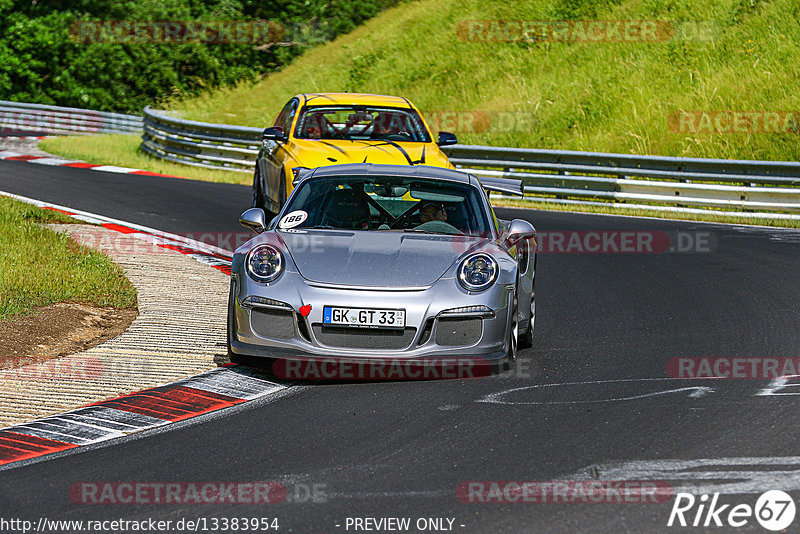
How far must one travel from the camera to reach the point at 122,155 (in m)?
27.5

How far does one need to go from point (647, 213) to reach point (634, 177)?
59.3 inches

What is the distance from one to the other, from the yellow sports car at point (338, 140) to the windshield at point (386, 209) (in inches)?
149

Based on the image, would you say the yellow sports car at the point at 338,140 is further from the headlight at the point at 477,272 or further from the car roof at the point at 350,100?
the headlight at the point at 477,272

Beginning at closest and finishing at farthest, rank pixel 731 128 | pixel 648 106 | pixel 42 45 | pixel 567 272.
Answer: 1. pixel 567 272
2. pixel 731 128
3. pixel 648 106
4. pixel 42 45

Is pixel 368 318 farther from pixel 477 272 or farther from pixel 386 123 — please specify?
pixel 386 123

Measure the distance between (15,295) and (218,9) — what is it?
3842 cm

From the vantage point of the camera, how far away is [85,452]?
591 centimetres

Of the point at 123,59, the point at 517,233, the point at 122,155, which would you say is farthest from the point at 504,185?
the point at 123,59

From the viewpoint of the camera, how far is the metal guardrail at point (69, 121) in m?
37.0

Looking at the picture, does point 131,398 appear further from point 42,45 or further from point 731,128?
point 42,45

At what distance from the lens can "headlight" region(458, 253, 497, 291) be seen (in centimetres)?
751

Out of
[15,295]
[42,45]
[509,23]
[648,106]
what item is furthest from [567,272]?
[42,45]

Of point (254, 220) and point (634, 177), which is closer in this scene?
point (254, 220)

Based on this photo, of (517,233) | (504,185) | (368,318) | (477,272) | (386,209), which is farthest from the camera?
(504,185)
